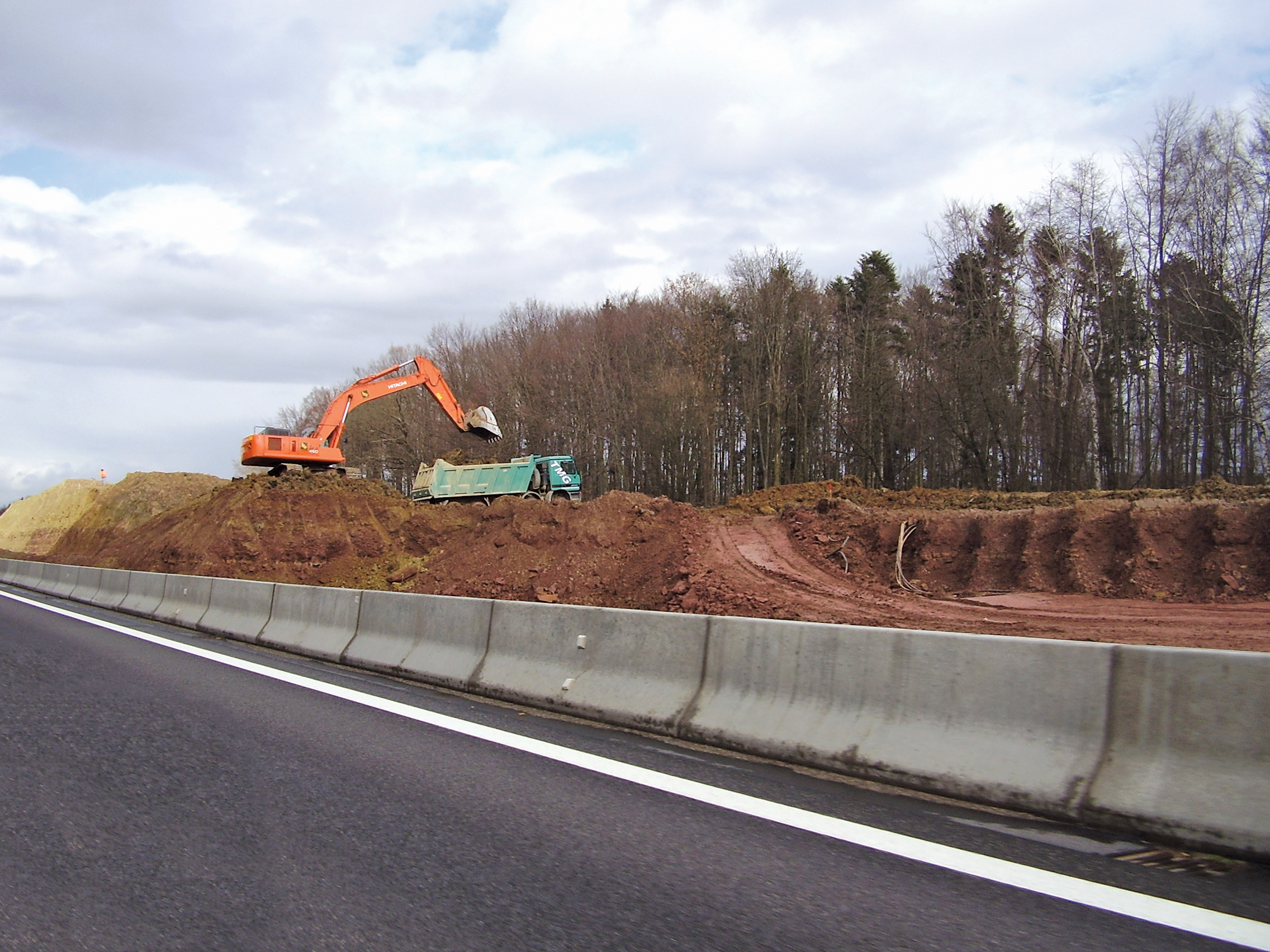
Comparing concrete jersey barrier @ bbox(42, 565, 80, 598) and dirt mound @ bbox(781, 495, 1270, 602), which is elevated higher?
dirt mound @ bbox(781, 495, 1270, 602)

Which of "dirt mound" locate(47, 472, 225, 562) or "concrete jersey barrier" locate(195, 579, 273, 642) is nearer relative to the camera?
"concrete jersey barrier" locate(195, 579, 273, 642)

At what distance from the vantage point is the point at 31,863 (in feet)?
12.1

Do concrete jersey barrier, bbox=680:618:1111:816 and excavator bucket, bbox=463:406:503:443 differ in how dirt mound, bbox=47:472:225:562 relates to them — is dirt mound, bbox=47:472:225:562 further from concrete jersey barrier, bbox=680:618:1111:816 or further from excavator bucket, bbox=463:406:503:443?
concrete jersey barrier, bbox=680:618:1111:816

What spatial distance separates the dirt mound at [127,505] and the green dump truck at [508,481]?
17.1 metres

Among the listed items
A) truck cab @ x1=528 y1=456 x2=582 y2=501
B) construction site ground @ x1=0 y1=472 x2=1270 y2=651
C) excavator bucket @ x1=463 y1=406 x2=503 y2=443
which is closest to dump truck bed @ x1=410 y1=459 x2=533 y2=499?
truck cab @ x1=528 y1=456 x2=582 y2=501

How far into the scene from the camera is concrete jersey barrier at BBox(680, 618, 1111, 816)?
4270mm

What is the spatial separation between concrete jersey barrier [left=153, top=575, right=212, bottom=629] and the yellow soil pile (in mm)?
39562

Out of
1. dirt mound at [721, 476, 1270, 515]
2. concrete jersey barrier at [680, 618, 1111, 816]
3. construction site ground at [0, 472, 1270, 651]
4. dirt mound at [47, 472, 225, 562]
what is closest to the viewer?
concrete jersey barrier at [680, 618, 1111, 816]

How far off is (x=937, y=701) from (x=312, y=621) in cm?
812

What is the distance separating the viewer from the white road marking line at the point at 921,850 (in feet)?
9.87

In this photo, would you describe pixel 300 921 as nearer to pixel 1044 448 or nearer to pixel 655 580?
pixel 655 580

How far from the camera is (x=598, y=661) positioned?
22.6ft

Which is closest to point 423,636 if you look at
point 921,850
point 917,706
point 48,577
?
point 917,706

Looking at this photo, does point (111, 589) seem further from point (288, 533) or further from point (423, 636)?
point (423, 636)
